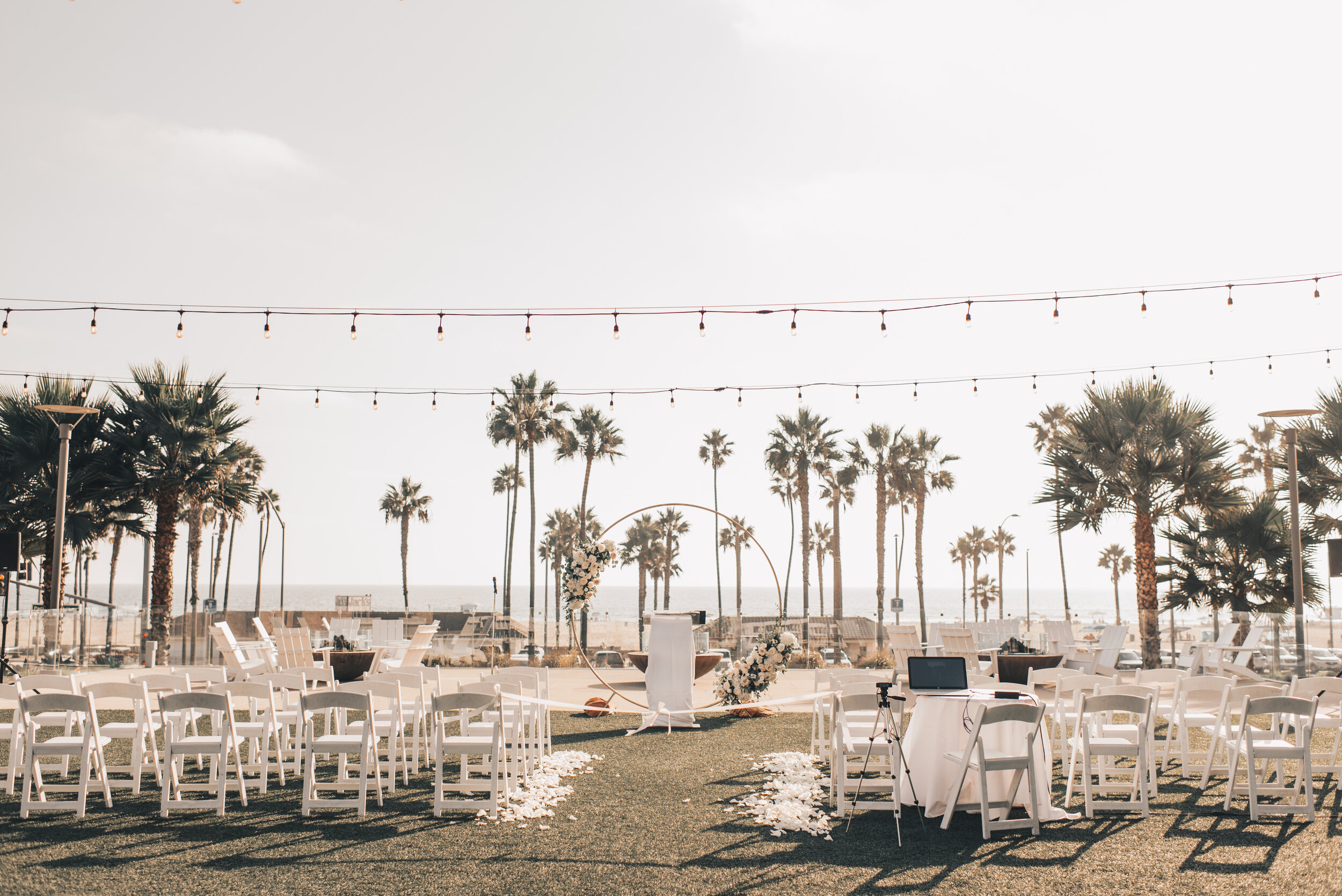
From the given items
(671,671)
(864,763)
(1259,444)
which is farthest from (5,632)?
(1259,444)

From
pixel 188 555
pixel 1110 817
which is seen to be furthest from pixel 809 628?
pixel 188 555

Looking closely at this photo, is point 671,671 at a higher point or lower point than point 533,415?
lower

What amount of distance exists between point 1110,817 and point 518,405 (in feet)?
98.5

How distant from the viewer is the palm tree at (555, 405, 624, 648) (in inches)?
1485

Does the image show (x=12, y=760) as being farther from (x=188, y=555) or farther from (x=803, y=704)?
(x=188, y=555)

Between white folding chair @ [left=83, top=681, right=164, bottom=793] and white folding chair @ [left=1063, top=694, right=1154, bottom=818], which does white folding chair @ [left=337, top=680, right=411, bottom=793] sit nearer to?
white folding chair @ [left=83, top=681, right=164, bottom=793]

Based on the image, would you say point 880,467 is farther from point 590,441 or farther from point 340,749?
point 340,749

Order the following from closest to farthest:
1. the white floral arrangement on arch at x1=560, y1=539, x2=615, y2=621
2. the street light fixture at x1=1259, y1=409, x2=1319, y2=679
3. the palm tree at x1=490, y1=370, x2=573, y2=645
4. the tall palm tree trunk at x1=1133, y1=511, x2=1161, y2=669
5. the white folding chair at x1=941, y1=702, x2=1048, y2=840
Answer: the white folding chair at x1=941, y1=702, x2=1048, y2=840
the white floral arrangement on arch at x1=560, y1=539, x2=615, y2=621
the street light fixture at x1=1259, y1=409, x2=1319, y2=679
the tall palm tree trunk at x1=1133, y1=511, x2=1161, y2=669
the palm tree at x1=490, y1=370, x2=573, y2=645

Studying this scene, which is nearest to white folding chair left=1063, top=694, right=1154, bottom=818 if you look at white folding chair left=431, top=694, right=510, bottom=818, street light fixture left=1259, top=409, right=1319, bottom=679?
white folding chair left=431, top=694, right=510, bottom=818

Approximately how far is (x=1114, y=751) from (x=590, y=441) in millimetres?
32115

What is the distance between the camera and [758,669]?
12.3 metres

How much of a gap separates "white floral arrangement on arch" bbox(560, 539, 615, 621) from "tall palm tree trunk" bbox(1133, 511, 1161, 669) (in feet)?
35.3

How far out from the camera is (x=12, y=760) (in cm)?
705


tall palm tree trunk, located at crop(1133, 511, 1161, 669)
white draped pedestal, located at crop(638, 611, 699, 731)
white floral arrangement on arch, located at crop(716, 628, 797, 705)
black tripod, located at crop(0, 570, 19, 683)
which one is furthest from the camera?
tall palm tree trunk, located at crop(1133, 511, 1161, 669)
